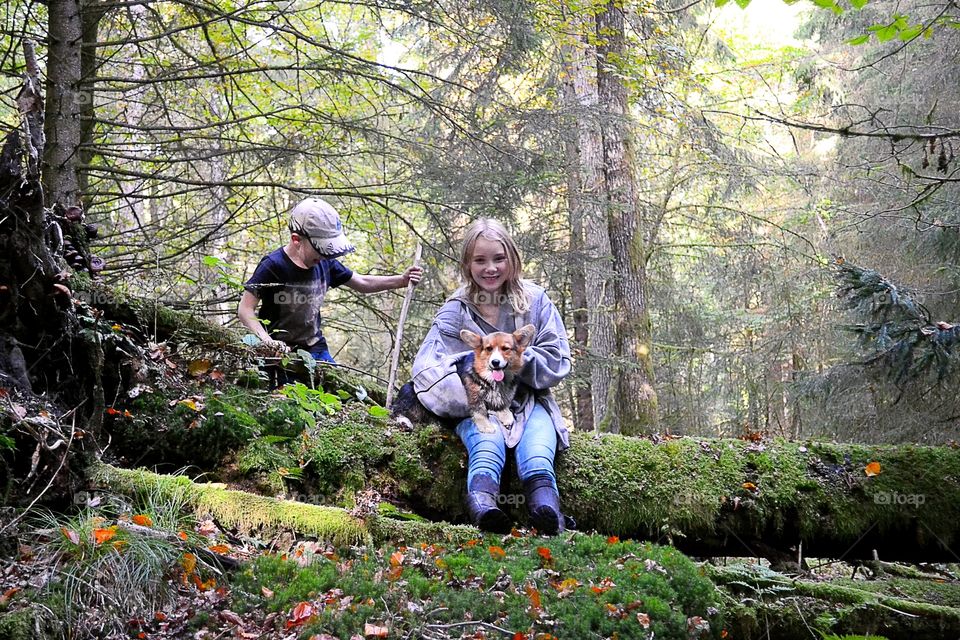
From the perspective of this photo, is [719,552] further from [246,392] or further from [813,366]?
[813,366]

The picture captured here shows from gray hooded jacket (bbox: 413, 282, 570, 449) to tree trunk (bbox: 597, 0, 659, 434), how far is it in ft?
14.5

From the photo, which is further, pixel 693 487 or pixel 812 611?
pixel 693 487

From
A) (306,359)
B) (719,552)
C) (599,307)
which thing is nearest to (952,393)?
(599,307)

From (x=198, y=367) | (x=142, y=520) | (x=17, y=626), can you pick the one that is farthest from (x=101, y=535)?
(x=198, y=367)

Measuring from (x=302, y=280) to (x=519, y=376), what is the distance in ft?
6.94

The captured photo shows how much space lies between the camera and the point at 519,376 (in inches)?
190

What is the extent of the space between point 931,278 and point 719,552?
8.21 meters

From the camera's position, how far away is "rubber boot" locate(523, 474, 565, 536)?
394 centimetres

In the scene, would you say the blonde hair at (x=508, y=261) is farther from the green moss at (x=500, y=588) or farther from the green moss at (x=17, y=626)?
the green moss at (x=17, y=626)

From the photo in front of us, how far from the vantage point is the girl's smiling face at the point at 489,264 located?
16.1 ft

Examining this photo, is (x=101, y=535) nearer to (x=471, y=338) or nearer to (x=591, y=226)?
(x=471, y=338)

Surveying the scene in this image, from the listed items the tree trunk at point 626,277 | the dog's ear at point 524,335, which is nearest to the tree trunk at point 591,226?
the tree trunk at point 626,277

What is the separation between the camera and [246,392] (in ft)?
15.8

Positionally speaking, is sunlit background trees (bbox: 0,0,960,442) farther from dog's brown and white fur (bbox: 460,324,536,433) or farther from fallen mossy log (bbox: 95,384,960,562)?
dog's brown and white fur (bbox: 460,324,536,433)
